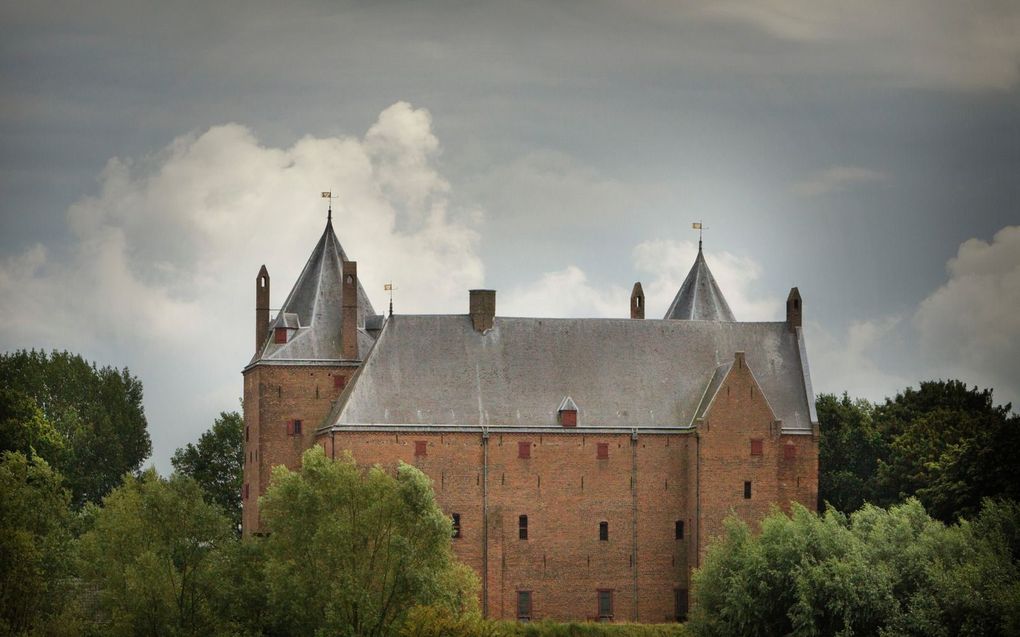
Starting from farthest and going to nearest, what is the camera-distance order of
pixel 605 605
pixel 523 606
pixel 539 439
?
pixel 539 439, pixel 605 605, pixel 523 606

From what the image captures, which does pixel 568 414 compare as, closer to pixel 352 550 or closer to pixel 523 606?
pixel 523 606

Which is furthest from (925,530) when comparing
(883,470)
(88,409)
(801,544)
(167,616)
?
(88,409)

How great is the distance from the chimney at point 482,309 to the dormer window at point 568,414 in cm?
501

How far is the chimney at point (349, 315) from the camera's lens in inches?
3118

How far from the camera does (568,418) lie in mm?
78250

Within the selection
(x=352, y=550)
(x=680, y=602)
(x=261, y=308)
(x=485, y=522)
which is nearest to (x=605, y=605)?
(x=680, y=602)

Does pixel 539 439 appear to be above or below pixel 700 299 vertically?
below

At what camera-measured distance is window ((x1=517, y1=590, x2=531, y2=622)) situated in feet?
253

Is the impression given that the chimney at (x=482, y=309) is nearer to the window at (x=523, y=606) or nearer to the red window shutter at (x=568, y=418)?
the red window shutter at (x=568, y=418)

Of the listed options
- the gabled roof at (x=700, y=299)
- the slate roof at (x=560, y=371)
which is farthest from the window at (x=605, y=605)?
the gabled roof at (x=700, y=299)

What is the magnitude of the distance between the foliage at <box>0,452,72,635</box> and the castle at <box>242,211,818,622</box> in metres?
9.79

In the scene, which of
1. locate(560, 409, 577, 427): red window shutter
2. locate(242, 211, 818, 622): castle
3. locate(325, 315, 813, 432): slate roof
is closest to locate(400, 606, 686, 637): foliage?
locate(242, 211, 818, 622): castle

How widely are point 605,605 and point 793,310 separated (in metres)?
14.7

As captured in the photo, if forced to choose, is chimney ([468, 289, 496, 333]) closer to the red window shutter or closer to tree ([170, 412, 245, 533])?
the red window shutter
